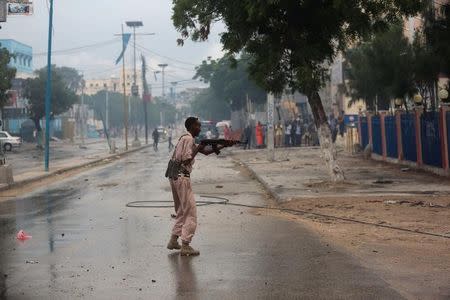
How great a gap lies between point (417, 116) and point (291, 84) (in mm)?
6115

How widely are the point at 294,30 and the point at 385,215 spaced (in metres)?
6.29

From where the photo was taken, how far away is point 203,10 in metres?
17.4

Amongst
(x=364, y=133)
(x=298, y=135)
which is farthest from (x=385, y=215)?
(x=298, y=135)

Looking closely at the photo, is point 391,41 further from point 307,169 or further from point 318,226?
point 318,226

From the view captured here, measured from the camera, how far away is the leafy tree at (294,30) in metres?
16.1

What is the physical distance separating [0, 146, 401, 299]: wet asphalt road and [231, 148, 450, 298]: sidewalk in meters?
0.37

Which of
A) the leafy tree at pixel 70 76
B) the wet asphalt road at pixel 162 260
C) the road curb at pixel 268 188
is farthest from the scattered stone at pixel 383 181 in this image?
the leafy tree at pixel 70 76

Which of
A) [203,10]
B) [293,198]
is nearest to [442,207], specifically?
[293,198]

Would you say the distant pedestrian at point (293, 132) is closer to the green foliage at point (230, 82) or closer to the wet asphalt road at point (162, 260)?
the green foliage at point (230, 82)

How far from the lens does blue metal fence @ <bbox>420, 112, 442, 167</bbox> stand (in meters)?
19.7

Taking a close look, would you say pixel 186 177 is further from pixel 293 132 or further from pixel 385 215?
pixel 293 132

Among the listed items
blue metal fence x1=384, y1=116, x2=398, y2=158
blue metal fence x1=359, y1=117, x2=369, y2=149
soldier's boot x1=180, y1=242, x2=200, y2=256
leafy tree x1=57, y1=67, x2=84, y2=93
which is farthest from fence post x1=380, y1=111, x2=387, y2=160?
leafy tree x1=57, y1=67, x2=84, y2=93

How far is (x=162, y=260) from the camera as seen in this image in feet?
27.9

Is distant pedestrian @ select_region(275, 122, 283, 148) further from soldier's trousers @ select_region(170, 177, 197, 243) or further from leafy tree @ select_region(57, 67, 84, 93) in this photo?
leafy tree @ select_region(57, 67, 84, 93)
